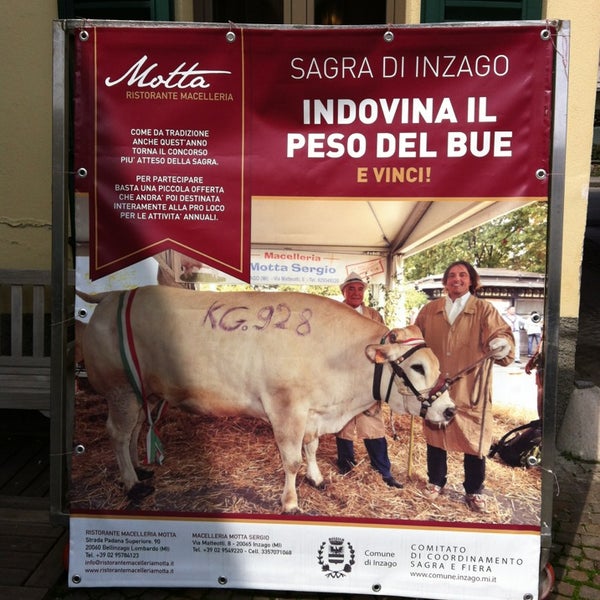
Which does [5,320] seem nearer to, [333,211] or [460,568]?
[333,211]

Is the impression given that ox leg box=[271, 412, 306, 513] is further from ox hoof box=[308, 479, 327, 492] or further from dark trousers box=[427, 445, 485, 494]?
dark trousers box=[427, 445, 485, 494]

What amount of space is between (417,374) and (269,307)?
68 centimetres

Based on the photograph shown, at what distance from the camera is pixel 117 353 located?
2822 millimetres

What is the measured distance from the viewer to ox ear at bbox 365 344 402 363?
2748 mm

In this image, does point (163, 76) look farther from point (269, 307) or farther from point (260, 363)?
point (260, 363)

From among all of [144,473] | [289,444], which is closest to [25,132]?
[144,473]

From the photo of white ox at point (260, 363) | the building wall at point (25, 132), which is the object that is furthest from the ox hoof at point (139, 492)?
the building wall at point (25, 132)

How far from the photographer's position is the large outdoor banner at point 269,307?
2631 millimetres

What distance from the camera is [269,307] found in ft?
9.09

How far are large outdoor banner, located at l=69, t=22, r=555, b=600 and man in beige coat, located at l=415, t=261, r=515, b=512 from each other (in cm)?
7

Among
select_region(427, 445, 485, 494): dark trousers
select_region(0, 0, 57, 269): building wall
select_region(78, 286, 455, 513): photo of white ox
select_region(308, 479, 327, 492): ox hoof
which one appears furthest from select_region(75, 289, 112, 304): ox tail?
select_region(0, 0, 57, 269): building wall

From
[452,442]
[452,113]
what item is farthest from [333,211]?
[452,442]

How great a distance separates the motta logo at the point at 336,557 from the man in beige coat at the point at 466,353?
0.55m

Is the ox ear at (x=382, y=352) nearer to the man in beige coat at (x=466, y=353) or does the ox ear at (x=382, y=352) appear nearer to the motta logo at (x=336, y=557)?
the man in beige coat at (x=466, y=353)
